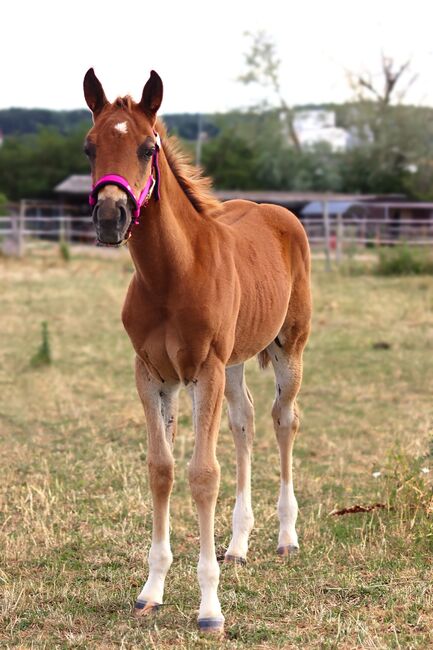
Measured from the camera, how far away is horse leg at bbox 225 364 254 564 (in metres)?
5.25

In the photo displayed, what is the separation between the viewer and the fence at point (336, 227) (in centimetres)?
2466

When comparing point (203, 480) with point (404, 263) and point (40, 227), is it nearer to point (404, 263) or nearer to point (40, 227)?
point (404, 263)

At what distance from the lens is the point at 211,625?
4.10m

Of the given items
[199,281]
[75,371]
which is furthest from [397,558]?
[75,371]

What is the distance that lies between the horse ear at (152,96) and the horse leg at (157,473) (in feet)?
4.13

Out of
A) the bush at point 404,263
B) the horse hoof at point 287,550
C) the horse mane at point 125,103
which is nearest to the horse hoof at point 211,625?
the horse hoof at point 287,550

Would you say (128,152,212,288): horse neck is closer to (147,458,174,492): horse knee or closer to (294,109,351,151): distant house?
(147,458,174,492): horse knee

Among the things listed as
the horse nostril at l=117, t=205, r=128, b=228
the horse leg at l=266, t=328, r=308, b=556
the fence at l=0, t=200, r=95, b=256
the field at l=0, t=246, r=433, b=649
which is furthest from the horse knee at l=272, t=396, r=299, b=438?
the horse nostril at l=117, t=205, r=128, b=228

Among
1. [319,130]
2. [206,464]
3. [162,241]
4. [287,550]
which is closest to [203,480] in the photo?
[206,464]

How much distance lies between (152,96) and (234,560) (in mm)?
2641

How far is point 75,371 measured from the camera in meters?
11.1

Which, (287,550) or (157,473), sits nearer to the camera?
(157,473)

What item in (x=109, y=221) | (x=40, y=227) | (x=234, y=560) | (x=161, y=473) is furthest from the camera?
(x=40, y=227)

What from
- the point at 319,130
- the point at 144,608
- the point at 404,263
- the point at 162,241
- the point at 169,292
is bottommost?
the point at 404,263
